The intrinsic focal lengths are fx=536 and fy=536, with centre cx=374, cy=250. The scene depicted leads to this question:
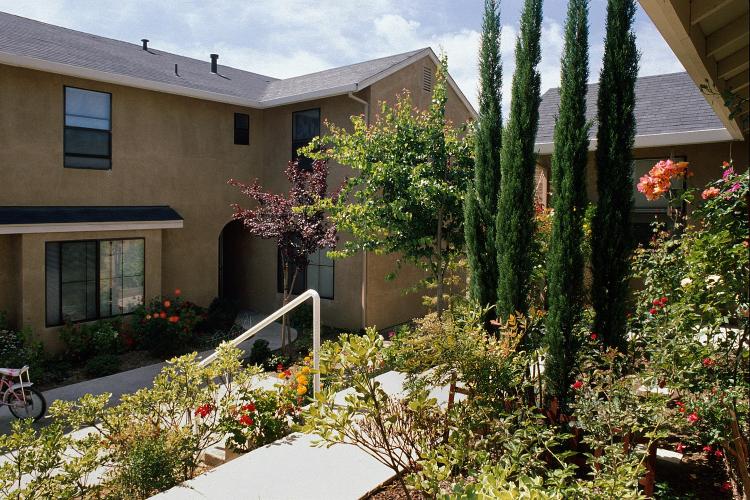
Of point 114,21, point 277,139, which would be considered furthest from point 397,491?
point 114,21

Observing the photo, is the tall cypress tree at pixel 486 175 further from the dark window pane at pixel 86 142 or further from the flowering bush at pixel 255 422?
the dark window pane at pixel 86 142

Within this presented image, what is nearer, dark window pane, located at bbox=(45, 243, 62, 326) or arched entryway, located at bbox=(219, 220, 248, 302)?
dark window pane, located at bbox=(45, 243, 62, 326)

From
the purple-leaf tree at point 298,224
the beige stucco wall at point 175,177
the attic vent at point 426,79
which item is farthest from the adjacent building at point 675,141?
the beige stucco wall at point 175,177

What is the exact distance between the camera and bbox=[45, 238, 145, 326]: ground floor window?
1114 cm

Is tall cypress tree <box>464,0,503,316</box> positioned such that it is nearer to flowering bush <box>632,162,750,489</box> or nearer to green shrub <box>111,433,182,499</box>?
flowering bush <box>632,162,750,489</box>

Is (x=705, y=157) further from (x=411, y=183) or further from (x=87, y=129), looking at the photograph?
(x=87, y=129)

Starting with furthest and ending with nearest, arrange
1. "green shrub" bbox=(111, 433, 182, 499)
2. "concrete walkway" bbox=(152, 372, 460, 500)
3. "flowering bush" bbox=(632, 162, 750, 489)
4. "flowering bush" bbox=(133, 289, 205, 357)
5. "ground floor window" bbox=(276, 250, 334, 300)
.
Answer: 1. "ground floor window" bbox=(276, 250, 334, 300)
2. "flowering bush" bbox=(133, 289, 205, 357)
3. "green shrub" bbox=(111, 433, 182, 499)
4. "concrete walkway" bbox=(152, 372, 460, 500)
5. "flowering bush" bbox=(632, 162, 750, 489)

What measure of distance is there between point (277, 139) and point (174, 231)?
3.73m

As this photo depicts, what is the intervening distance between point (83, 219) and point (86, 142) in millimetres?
1923

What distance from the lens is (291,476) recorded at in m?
4.42

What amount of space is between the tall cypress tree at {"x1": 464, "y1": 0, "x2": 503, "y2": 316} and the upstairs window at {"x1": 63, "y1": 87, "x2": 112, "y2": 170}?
913 cm

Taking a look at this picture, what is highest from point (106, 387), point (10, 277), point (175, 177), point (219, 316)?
point (175, 177)

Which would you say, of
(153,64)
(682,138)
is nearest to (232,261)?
(153,64)

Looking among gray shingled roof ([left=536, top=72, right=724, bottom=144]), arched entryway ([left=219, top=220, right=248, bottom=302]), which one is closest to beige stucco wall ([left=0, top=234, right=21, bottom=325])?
arched entryway ([left=219, top=220, right=248, bottom=302])
